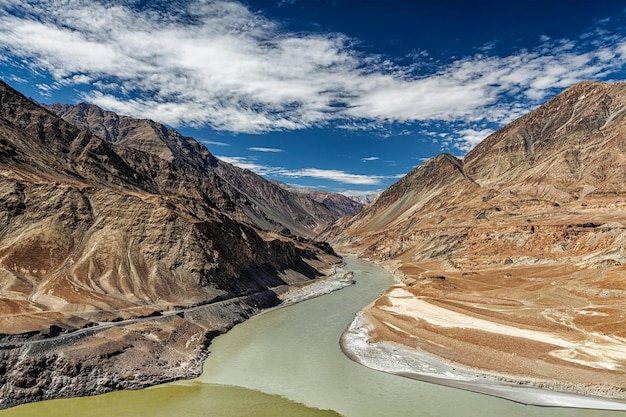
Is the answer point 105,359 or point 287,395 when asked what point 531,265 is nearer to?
point 287,395

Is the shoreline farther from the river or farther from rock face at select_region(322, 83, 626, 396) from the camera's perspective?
rock face at select_region(322, 83, 626, 396)

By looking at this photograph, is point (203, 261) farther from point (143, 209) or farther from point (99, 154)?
point (99, 154)

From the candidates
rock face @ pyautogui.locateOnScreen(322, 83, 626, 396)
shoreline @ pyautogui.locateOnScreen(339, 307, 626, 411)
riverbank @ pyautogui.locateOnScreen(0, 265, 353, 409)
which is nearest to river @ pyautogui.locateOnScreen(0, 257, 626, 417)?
shoreline @ pyautogui.locateOnScreen(339, 307, 626, 411)

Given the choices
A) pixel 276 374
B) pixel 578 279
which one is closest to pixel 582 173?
pixel 578 279

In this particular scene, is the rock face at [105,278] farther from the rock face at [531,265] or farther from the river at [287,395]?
the rock face at [531,265]

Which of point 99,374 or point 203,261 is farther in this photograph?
point 203,261

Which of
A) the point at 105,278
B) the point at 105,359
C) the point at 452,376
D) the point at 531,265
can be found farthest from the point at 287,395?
the point at 531,265

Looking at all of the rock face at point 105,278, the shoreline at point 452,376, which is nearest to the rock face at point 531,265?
the shoreline at point 452,376
